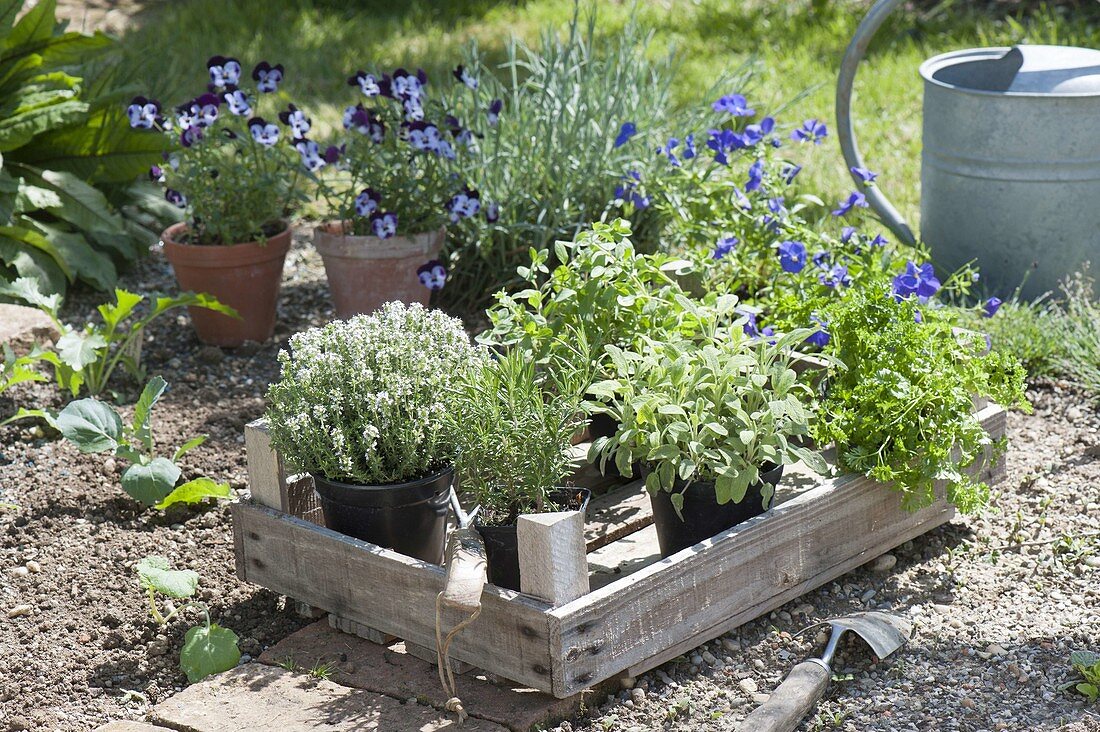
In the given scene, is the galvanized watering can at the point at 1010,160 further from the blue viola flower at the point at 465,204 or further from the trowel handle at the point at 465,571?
the trowel handle at the point at 465,571

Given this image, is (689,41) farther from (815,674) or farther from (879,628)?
(815,674)

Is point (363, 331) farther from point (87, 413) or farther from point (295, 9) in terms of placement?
point (295, 9)

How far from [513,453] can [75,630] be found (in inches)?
43.4

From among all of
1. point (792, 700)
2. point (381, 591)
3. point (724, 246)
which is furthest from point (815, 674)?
point (724, 246)

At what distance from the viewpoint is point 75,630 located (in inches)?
111

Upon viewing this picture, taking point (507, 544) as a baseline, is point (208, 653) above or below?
below

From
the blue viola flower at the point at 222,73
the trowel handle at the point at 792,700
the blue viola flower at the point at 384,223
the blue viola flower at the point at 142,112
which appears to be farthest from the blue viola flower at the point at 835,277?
the blue viola flower at the point at 142,112

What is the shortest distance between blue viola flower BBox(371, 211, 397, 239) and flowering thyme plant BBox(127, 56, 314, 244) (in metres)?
0.24

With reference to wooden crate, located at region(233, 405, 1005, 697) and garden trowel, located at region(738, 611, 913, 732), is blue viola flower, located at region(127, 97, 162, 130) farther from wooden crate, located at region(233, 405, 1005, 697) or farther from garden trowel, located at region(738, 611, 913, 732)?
garden trowel, located at region(738, 611, 913, 732)

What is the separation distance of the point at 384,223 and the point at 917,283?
1675 mm

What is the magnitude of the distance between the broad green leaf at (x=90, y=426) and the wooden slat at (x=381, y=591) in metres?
0.45

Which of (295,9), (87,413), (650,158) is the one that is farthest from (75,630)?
(295,9)

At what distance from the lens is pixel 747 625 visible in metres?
2.79

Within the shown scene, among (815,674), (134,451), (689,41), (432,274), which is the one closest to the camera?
(815,674)
